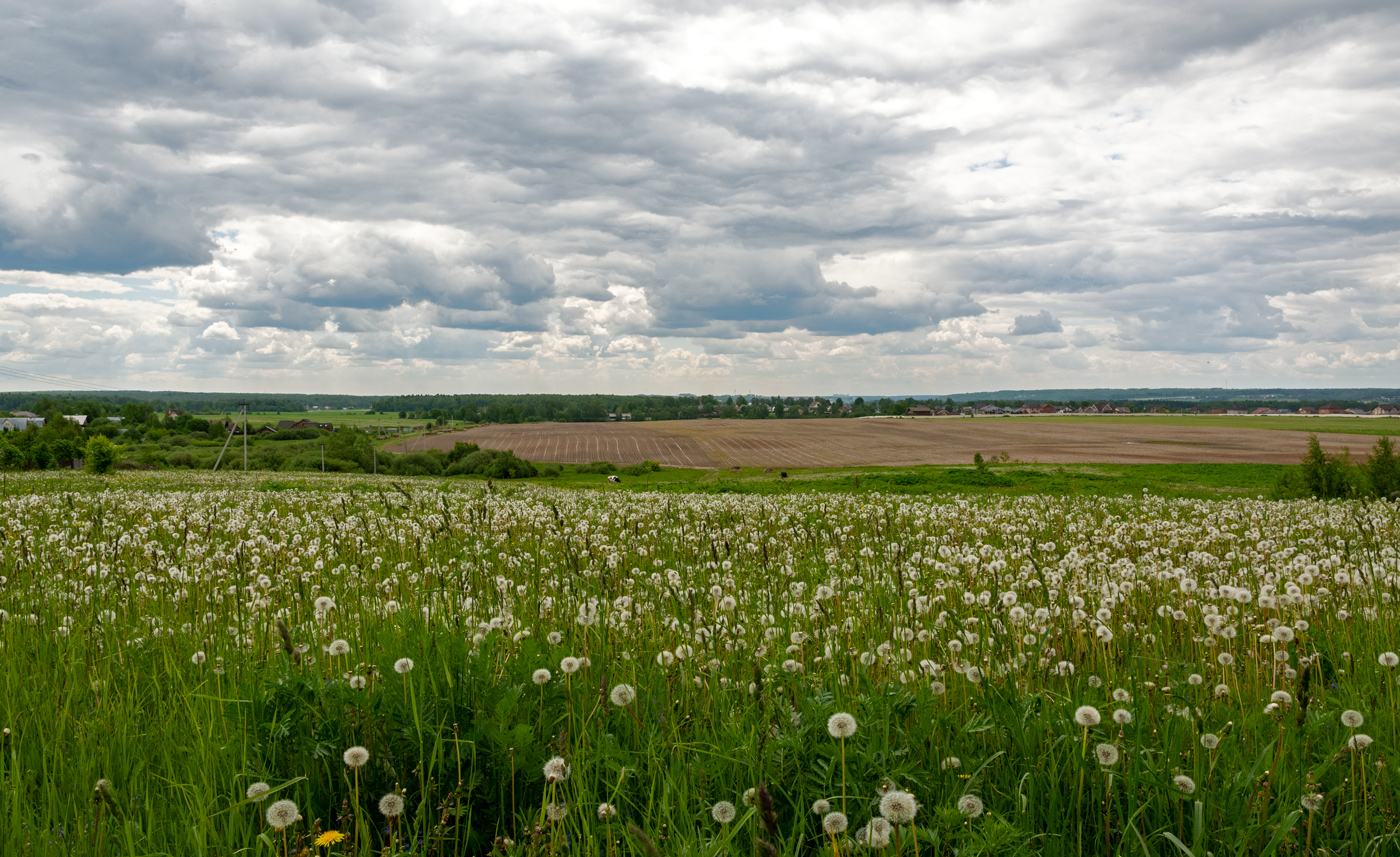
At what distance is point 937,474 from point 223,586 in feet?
131

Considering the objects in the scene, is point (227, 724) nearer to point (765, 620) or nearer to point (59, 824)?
point (59, 824)

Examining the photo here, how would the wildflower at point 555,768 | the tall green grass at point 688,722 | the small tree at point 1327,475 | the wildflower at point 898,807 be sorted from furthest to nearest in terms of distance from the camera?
the small tree at point 1327,475 < the tall green grass at point 688,722 < the wildflower at point 555,768 < the wildflower at point 898,807

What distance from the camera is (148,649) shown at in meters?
5.16

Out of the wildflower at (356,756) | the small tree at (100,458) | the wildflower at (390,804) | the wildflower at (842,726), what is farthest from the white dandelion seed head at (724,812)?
the small tree at (100,458)

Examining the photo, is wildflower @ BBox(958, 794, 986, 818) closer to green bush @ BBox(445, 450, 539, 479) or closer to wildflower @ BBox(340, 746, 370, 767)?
wildflower @ BBox(340, 746, 370, 767)

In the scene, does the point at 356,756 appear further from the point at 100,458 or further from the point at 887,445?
the point at 887,445

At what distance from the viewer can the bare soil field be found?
78.9 metres

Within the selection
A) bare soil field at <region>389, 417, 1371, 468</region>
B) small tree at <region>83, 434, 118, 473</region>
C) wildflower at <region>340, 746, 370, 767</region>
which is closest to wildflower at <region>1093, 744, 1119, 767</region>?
wildflower at <region>340, 746, 370, 767</region>

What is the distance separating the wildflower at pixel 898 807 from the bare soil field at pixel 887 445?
217 ft

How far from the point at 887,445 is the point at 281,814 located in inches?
3996

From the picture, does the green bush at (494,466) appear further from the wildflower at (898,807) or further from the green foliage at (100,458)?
the wildflower at (898,807)

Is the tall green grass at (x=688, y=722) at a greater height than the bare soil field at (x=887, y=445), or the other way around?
the tall green grass at (x=688, y=722)

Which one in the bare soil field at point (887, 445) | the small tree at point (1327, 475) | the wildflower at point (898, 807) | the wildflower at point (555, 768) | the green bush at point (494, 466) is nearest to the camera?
the wildflower at point (898, 807)

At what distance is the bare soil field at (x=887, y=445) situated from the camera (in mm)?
78938
